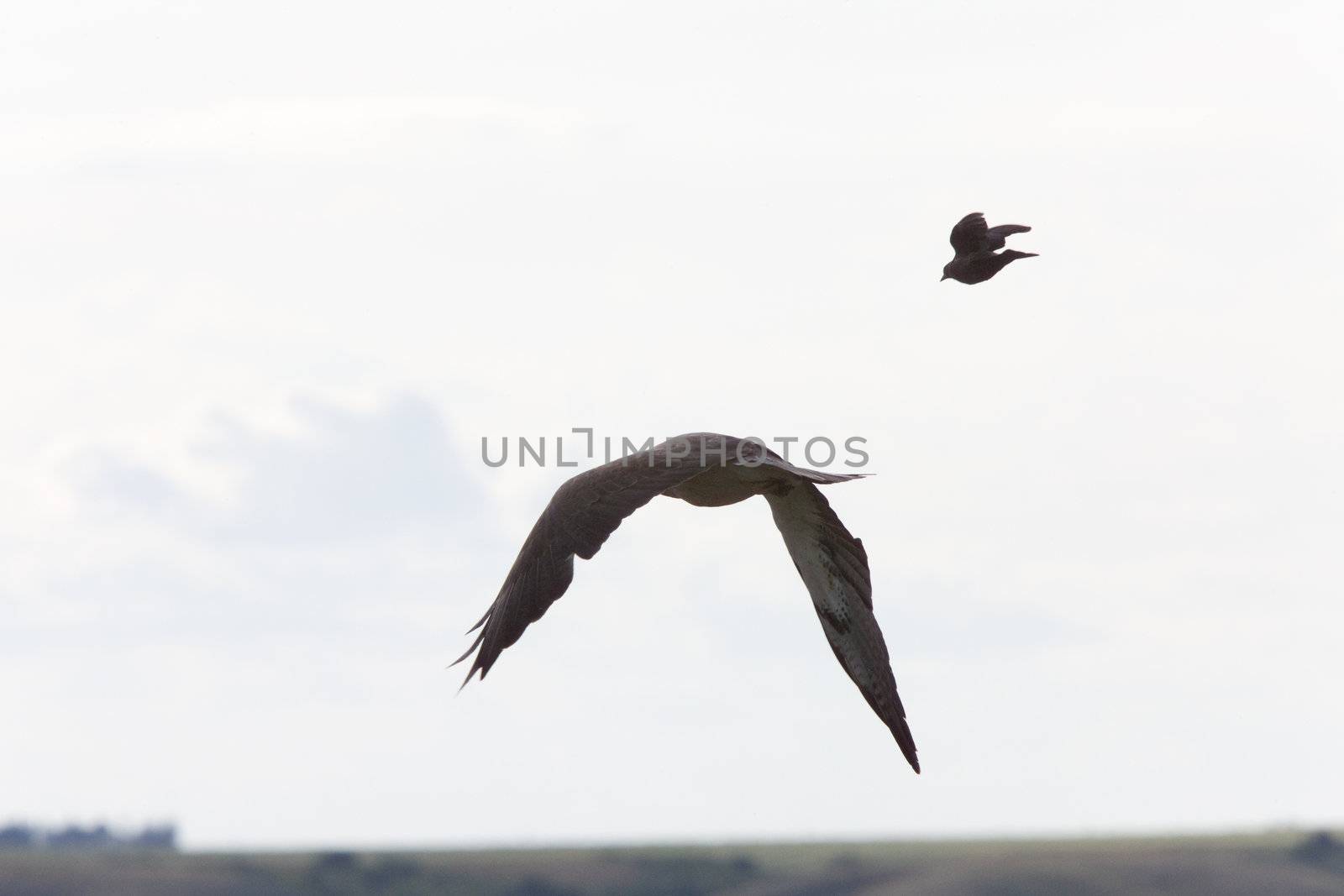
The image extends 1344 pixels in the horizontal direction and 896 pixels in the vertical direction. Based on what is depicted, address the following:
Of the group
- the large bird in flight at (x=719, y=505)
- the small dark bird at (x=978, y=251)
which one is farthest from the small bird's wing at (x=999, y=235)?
the large bird in flight at (x=719, y=505)

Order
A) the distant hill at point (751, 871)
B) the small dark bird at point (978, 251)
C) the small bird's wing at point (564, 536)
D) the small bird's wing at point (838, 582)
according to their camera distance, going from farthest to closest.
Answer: the distant hill at point (751, 871)
the small bird's wing at point (838, 582)
the small dark bird at point (978, 251)
the small bird's wing at point (564, 536)

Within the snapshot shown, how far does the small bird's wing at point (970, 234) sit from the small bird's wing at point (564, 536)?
9.95ft

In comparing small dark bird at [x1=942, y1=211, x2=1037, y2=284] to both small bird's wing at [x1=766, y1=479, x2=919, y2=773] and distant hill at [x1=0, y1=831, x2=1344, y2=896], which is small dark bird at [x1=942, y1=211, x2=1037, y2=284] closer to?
small bird's wing at [x1=766, y1=479, x2=919, y2=773]

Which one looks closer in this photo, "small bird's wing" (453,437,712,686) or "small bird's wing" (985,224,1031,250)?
"small bird's wing" (453,437,712,686)

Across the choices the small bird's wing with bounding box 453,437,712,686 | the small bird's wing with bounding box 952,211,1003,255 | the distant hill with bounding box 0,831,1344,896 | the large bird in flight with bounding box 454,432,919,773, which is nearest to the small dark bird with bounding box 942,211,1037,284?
the small bird's wing with bounding box 952,211,1003,255

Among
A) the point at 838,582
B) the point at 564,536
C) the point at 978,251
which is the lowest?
the point at 564,536

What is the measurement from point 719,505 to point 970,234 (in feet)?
10.4

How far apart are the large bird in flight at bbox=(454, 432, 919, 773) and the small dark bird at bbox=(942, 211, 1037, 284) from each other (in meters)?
1.90

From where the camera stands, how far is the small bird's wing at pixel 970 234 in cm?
1606

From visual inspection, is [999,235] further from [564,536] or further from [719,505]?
[564,536]

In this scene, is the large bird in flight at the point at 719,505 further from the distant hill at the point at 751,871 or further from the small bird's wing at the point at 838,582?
the distant hill at the point at 751,871

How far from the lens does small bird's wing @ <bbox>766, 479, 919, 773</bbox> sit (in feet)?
55.0

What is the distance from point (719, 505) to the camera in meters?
17.1

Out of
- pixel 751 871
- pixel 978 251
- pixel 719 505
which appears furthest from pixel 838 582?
pixel 751 871
